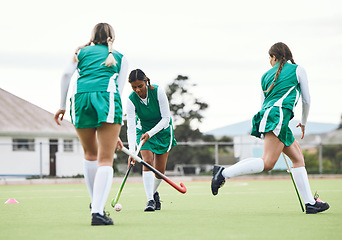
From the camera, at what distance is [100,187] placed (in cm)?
555

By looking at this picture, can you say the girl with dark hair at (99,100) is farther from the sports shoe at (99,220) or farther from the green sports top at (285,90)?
the green sports top at (285,90)

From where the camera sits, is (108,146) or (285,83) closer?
(108,146)

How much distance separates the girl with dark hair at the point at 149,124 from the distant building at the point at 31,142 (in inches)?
939

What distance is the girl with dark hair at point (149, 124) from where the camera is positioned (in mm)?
7582

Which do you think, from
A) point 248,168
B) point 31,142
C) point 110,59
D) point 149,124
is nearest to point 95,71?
point 110,59

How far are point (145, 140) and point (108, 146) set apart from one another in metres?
2.01

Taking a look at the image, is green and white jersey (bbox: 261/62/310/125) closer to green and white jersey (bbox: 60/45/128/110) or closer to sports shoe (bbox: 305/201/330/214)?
sports shoe (bbox: 305/201/330/214)

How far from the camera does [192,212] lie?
23.8 feet

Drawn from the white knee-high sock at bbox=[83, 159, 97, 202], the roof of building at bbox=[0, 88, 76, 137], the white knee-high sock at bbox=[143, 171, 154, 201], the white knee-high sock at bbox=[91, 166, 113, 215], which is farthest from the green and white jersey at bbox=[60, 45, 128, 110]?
the roof of building at bbox=[0, 88, 76, 137]

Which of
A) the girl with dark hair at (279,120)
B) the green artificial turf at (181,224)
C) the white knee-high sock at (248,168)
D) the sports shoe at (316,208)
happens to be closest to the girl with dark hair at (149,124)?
the green artificial turf at (181,224)

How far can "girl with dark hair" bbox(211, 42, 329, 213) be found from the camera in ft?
21.3

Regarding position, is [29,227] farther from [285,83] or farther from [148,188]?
[285,83]

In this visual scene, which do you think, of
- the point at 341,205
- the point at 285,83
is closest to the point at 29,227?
the point at 285,83

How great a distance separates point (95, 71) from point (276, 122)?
1944mm
